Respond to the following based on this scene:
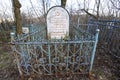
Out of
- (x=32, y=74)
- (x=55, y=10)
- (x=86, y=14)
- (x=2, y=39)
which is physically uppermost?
(x=86, y=14)

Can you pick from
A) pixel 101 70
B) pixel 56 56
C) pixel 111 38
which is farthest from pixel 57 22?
pixel 111 38

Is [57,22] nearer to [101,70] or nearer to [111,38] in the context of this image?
[101,70]

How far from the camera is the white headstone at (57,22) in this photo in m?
3.91

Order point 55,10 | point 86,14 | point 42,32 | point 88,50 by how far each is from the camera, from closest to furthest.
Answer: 1. point 88,50
2. point 55,10
3. point 42,32
4. point 86,14

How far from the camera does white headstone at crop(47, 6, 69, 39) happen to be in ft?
12.8

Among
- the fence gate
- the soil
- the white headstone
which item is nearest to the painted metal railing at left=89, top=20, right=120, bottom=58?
the soil

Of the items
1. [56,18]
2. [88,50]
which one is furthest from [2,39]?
[88,50]

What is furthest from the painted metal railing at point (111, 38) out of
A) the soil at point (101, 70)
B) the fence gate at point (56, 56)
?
the fence gate at point (56, 56)

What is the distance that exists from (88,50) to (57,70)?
3.32 ft

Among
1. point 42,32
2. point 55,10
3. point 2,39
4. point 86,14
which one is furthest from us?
point 86,14

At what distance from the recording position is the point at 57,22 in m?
4.03

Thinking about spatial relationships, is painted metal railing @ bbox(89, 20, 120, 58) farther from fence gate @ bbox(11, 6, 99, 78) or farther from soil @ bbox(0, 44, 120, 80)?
fence gate @ bbox(11, 6, 99, 78)

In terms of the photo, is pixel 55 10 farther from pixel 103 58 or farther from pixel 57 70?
pixel 103 58

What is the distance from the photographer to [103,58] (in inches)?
159
